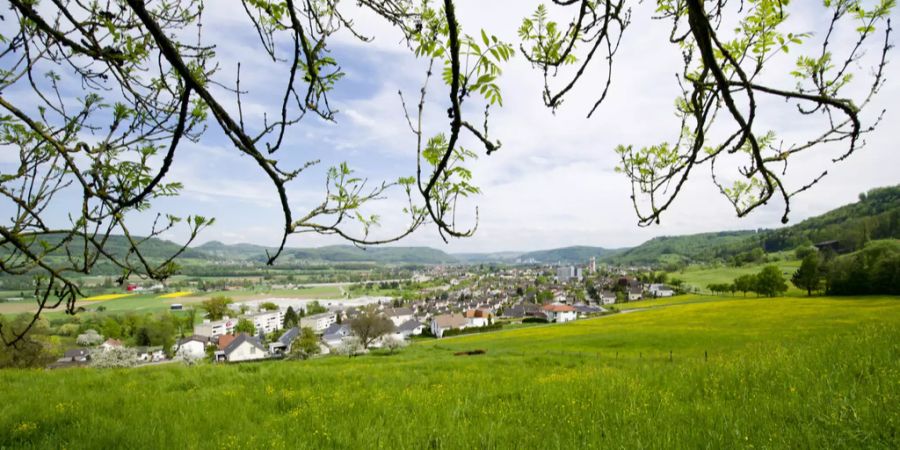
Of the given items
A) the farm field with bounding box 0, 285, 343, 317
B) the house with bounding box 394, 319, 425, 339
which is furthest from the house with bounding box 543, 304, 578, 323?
the farm field with bounding box 0, 285, 343, 317

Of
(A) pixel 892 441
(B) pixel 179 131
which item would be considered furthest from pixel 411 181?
(A) pixel 892 441

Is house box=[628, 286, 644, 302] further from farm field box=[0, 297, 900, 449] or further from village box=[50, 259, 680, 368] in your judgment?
farm field box=[0, 297, 900, 449]

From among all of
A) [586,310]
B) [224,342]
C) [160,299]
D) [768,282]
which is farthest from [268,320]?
[768,282]

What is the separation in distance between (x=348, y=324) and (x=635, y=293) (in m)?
81.4

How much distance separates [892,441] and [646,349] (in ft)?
75.4

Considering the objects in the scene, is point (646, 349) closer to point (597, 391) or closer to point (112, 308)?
point (597, 391)

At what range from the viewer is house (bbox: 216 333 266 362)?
63.9 meters

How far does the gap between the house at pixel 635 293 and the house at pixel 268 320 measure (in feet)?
320

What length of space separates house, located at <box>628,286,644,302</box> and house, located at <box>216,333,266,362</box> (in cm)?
9098

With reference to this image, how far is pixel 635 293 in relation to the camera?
375 ft

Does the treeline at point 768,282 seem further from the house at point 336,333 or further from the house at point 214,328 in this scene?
the house at point 214,328

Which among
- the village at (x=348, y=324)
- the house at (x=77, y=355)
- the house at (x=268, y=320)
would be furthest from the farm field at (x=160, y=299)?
the house at (x=77, y=355)

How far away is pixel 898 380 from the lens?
4.33 meters

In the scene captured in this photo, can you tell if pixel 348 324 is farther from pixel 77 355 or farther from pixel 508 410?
pixel 508 410
